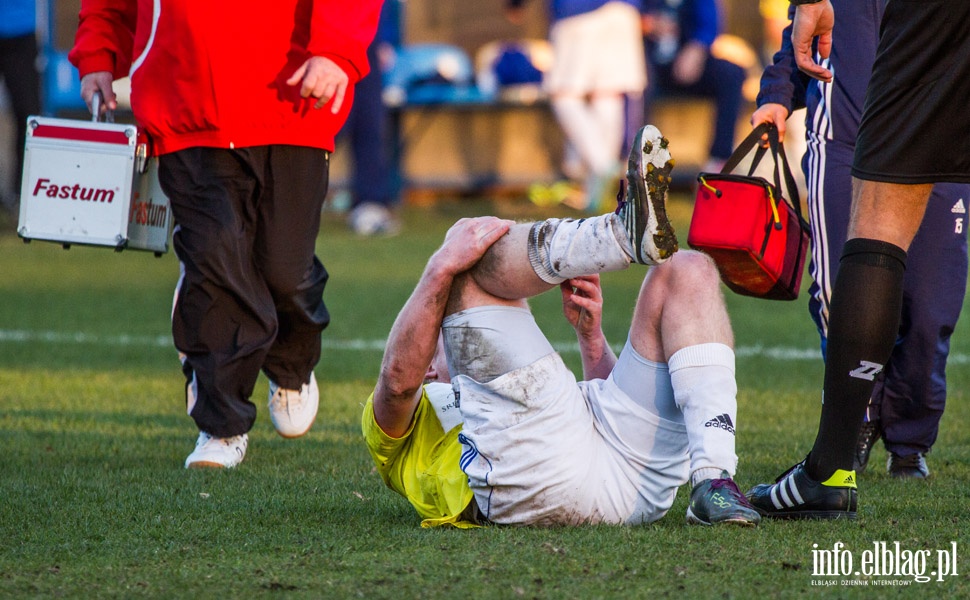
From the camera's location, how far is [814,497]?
331 centimetres

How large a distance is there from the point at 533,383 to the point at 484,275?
11.2 inches

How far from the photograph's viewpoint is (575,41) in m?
12.6

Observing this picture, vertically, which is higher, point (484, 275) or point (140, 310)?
point (484, 275)

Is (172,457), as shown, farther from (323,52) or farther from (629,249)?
(629,249)

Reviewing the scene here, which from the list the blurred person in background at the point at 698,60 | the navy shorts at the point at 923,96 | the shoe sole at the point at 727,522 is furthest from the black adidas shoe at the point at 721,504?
the blurred person in background at the point at 698,60

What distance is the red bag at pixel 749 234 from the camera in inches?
131

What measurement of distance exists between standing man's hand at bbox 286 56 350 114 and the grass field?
3.85 ft

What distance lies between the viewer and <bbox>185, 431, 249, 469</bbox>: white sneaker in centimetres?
432

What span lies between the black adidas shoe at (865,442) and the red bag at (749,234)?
84cm

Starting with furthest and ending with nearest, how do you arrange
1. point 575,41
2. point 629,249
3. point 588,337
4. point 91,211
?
point 575,41, point 91,211, point 588,337, point 629,249

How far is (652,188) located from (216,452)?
1.95 meters

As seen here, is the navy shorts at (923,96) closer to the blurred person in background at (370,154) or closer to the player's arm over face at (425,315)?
the player's arm over face at (425,315)

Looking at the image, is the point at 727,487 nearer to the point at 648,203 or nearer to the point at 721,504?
the point at 721,504

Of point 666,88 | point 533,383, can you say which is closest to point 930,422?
point 533,383
